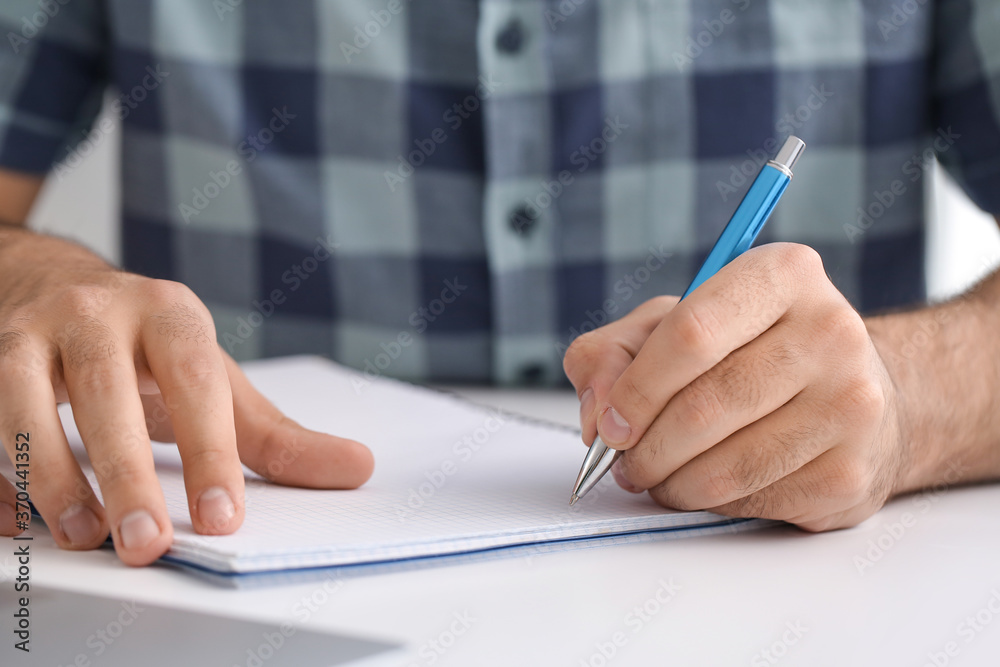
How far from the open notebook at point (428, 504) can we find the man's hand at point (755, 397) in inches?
1.8

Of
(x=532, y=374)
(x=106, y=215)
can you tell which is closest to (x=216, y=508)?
(x=532, y=374)

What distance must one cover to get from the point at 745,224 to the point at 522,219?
55 cm

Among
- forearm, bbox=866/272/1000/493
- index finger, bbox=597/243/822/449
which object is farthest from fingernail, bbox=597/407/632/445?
forearm, bbox=866/272/1000/493

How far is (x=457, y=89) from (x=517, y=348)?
1.17ft

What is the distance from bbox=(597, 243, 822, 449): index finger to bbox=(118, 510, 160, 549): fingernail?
0.84 feet

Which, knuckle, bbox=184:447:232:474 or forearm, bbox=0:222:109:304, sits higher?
forearm, bbox=0:222:109:304

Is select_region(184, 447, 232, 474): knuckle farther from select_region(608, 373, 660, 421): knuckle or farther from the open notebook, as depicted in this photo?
select_region(608, 373, 660, 421): knuckle

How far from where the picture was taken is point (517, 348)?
3.58ft

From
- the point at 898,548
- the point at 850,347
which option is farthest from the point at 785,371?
the point at 898,548

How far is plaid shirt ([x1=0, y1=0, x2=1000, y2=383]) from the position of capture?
105 centimetres

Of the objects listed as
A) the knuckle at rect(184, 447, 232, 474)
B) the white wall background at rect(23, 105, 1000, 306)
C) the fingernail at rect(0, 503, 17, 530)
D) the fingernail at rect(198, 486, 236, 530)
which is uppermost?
the knuckle at rect(184, 447, 232, 474)

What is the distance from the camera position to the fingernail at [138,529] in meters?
0.41

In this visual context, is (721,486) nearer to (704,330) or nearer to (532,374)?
(704,330)

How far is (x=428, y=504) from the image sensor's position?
1.69ft
